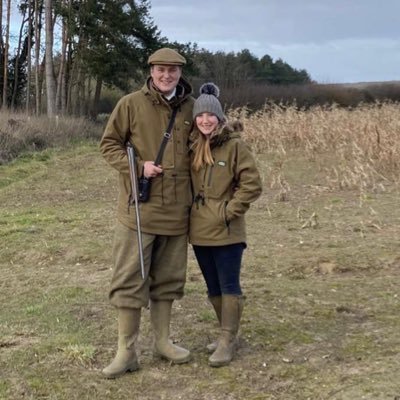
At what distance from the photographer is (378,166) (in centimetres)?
1105

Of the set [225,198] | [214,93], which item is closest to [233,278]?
[225,198]

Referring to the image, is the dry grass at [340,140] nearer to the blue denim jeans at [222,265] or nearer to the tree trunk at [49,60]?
the blue denim jeans at [222,265]

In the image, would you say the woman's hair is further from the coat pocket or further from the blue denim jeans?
the blue denim jeans

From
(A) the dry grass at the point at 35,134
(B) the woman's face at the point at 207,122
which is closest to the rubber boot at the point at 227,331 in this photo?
(B) the woman's face at the point at 207,122

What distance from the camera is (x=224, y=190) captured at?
3.74m

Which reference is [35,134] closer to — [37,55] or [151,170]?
[37,55]

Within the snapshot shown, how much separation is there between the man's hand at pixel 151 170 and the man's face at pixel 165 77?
1.30 ft

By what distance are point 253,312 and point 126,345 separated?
1.22m

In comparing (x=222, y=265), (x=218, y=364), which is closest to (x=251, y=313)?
(x=218, y=364)

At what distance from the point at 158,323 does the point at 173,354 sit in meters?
0.19

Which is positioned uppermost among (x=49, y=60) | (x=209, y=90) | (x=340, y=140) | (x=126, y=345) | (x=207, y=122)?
(x=49, y=60)

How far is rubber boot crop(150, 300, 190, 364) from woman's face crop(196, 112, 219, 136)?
1009 millimetres

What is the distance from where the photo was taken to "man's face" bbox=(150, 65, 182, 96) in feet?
11.9

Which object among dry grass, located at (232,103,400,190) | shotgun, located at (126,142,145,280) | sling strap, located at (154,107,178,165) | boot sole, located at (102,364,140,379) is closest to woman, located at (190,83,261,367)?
sling strap, located at (154,107,178,165)
